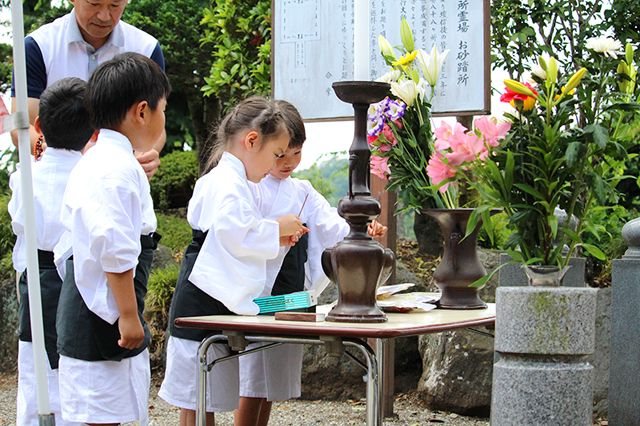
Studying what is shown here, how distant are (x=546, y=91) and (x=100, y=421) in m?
1.45

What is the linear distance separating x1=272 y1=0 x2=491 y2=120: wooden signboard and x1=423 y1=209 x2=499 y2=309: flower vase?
1246 millimetres

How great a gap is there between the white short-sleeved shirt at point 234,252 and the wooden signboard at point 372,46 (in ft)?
5.50

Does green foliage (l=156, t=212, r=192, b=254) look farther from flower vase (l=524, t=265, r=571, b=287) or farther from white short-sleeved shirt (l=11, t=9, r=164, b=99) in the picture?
flower vase (l=524, t=265, r=571, b=287)

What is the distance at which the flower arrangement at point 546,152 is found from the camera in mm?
1801

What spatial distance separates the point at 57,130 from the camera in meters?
2.33

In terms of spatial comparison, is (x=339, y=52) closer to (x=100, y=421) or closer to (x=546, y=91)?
(x=546, y=91)

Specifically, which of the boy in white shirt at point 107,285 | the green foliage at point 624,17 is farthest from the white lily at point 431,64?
the green foliage at point 624,17

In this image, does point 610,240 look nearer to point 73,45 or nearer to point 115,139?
point 73,45

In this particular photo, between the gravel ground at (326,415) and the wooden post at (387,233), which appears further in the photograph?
the gravel ground at (326,415)

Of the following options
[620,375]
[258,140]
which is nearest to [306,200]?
[258,140]

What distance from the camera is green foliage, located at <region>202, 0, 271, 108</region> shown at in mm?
5320

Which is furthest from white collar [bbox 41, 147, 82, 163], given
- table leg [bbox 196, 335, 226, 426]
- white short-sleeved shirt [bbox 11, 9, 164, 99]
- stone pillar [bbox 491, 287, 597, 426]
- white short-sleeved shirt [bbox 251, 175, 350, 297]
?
stone pillar [bbox 491, 287, 597, 426]

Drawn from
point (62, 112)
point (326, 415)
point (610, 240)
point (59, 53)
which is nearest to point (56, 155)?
point (62, 112)

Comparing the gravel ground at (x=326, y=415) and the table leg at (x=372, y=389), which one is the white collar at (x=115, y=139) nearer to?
the table leg at (x=372, y=389)
